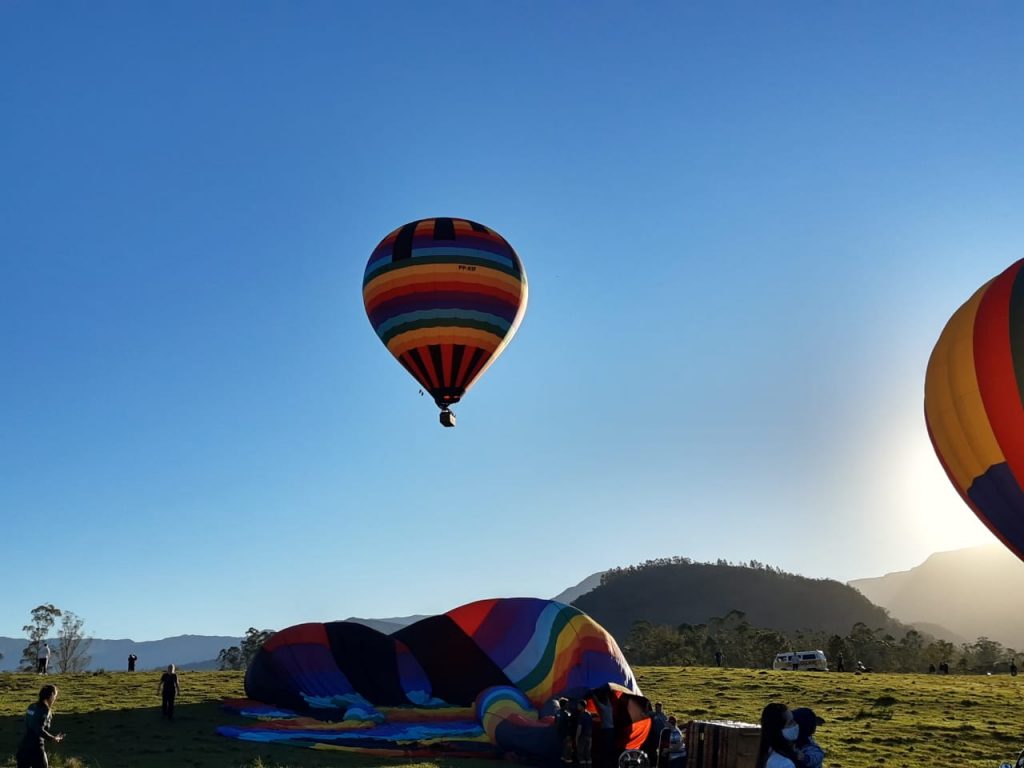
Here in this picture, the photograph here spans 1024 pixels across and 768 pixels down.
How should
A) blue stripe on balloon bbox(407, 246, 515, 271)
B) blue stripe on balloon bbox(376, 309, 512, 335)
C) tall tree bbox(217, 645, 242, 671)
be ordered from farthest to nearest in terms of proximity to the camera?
tall tree bbox(217, 645, 242, 671) < blue stripe on balloon bbox(407, 246, 515, 271) < blue stripe on balloon bbox(376, 309, 512, 335)

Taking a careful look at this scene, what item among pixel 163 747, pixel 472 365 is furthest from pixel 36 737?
Answer: pixel 472 365

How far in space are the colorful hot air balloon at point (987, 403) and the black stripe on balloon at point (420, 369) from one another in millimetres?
16139

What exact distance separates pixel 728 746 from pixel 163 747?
1224cm

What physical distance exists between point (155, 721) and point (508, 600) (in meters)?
8.75

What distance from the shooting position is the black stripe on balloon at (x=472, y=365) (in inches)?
1230

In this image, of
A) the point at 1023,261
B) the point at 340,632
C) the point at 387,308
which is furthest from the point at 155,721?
the point at 1023,261

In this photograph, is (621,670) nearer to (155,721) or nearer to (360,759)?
(360,759)

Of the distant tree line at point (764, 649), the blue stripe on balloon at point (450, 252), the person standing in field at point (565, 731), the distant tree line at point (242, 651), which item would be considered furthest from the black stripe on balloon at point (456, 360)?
the distant tree line at point (242, 651)

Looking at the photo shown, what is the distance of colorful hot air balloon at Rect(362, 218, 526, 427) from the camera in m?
30.4

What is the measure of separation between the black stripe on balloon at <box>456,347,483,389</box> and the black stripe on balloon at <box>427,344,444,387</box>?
30.3 inches

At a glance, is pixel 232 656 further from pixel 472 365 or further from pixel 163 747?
pixel 163 747

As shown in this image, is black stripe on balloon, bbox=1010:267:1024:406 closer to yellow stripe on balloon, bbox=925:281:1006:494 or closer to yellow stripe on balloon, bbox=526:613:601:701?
yellow stripe on balloon, bbox=925:281:1006:494

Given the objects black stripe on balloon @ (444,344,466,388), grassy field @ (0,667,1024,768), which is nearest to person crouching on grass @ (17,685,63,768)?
grassy field @ (0,667,1024,768)

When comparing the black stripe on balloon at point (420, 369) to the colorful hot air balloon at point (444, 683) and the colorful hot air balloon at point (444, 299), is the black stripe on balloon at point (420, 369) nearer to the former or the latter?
the colorful hot air balloon at point (444, 299)
